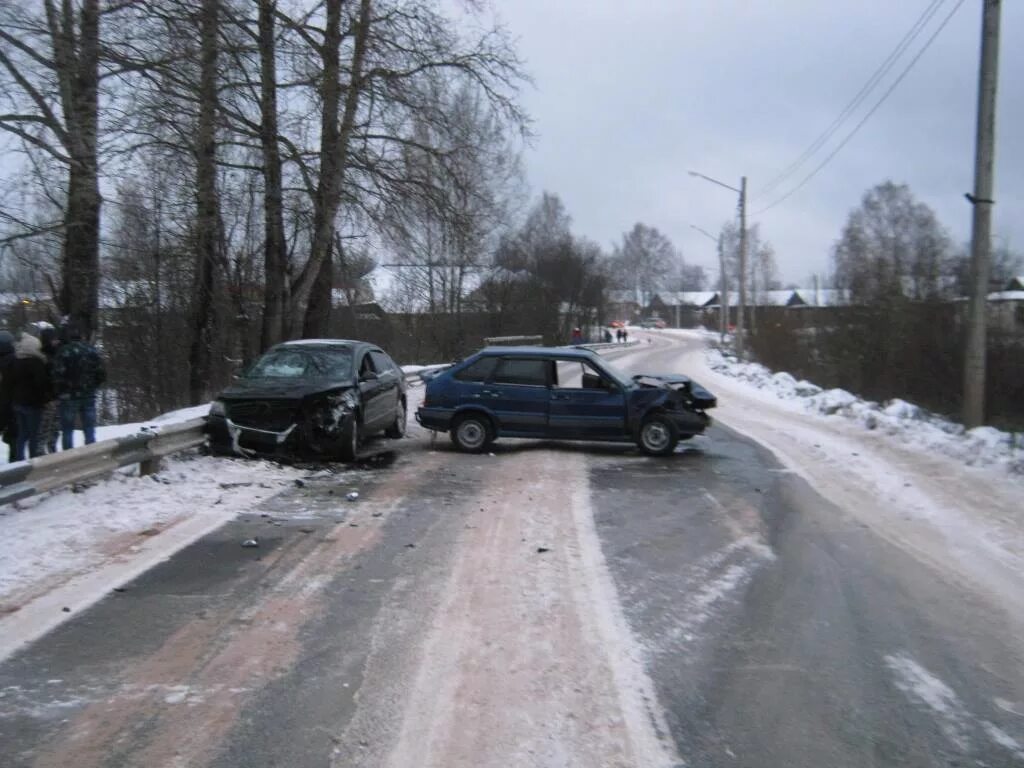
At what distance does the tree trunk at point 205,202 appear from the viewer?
555 inches

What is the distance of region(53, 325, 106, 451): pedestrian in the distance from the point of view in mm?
9422

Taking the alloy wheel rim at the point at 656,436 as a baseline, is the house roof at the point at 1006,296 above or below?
above

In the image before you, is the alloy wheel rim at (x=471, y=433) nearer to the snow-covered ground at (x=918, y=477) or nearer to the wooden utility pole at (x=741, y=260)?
the snow-covered ground at (x=918, y=477)

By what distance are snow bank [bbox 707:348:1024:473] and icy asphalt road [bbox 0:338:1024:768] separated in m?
3.99

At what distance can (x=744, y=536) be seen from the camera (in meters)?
7.57

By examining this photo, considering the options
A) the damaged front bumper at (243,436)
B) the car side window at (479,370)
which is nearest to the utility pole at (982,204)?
the car side window at (479,370)

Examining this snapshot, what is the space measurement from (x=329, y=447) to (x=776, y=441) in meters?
7.44

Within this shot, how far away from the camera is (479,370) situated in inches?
498

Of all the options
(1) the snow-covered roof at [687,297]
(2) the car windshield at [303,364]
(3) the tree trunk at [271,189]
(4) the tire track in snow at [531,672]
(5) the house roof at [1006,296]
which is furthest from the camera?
(1) the snow-covered roof at [687,297]

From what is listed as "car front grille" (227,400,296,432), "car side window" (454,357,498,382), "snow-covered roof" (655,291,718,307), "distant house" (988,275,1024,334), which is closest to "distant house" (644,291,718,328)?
"snow-covered roof" (655,291,718,307)

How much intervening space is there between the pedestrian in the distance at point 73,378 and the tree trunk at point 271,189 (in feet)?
29.7

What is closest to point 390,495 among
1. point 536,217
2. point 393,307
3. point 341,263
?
point 341,263

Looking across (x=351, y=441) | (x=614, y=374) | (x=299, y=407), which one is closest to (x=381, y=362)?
(x=351, y=441)

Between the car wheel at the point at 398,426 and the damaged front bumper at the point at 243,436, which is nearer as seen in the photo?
the damaged front bumper at the point at 243,436
